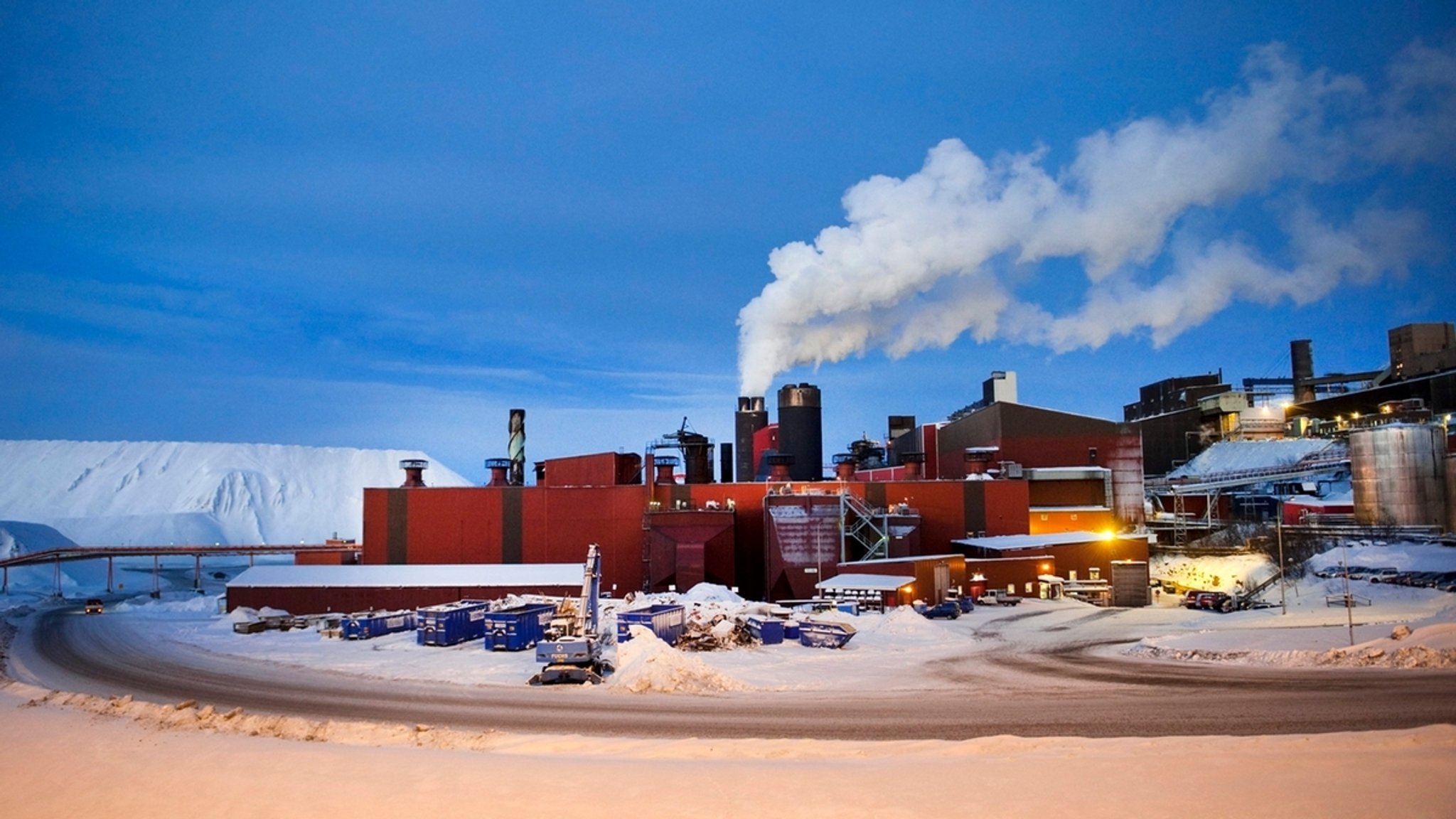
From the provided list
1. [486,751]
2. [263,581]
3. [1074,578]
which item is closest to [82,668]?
[263,581]

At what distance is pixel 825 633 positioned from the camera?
99.3 ft

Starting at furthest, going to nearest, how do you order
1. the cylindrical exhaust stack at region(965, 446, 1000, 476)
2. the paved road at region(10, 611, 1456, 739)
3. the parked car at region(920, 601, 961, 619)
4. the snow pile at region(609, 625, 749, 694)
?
the cylindrical exhaust stack at region(965, 446, 1000, 476), the parked car at region(920, 601, 961, 619), the snow pile at region(609, 625, 749, 694), the paved road at region(10, 611, 1456, 739)

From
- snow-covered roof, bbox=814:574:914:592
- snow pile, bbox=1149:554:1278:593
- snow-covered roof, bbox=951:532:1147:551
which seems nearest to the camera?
snow-covered roof, bbox=814:574:914:592

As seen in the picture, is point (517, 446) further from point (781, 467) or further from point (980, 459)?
point (980, 459)

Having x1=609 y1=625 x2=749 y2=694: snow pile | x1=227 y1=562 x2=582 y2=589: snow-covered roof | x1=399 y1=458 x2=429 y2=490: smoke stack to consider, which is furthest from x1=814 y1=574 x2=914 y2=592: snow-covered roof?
x1=399 y1=458 x2=429 y2=490: smoke stack

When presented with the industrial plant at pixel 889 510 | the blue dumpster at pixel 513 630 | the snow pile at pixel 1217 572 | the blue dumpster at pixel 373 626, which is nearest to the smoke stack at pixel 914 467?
the industrial plant at pixel 889 510

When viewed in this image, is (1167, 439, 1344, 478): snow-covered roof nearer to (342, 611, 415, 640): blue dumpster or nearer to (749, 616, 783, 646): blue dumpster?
(749, 616, 783, 646): blue dumpster

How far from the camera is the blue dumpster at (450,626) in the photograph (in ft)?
110

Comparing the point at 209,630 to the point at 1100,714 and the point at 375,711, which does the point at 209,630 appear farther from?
the point at 1100,714

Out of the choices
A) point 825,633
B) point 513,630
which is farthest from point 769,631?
point 513,630

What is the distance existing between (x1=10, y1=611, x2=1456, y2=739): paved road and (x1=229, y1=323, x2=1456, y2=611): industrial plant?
51.6 ft

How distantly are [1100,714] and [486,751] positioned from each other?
13254 millimetres

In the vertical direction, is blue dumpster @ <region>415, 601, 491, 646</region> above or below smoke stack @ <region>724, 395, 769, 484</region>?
below

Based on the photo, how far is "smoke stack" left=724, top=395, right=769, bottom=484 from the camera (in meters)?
65.1
